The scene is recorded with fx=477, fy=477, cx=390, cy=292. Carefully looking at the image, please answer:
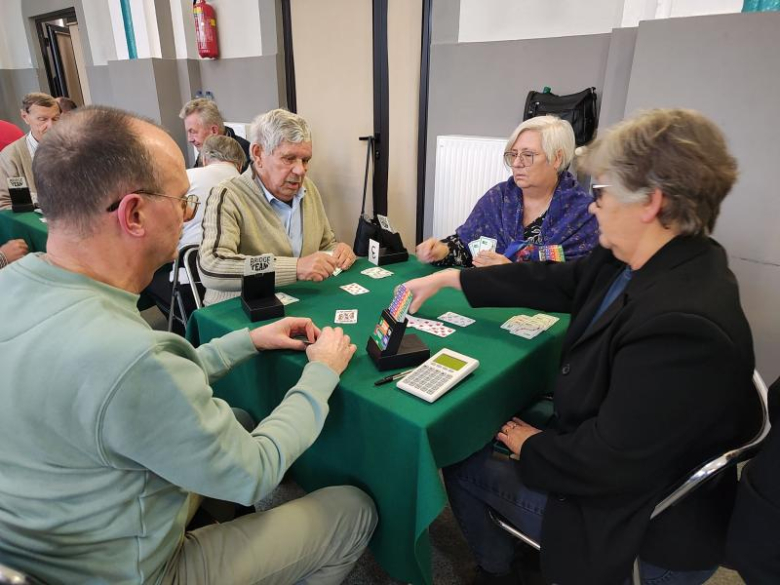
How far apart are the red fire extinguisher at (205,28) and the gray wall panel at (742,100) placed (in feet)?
12.6

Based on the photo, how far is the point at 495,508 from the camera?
4.12 feet

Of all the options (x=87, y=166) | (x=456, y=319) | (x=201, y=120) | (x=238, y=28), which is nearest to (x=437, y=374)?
(x=456, y=319)

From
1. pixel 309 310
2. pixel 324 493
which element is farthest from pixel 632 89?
pixel 324 493

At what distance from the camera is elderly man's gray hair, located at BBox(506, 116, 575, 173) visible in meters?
2.06

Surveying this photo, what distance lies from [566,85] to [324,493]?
2854mm

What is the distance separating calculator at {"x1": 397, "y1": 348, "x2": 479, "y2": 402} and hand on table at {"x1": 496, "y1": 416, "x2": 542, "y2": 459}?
0.70 feet

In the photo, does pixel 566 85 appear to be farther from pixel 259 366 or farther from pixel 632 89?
pixel 259 366

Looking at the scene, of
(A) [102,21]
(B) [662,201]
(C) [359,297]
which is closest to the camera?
(B) [662,201]

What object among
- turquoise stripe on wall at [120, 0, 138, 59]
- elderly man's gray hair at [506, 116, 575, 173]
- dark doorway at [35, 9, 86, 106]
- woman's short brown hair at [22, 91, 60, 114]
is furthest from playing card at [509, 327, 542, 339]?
dark doorway at [35, 9, 86, 106]

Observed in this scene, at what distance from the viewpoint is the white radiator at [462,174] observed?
333 centimetres

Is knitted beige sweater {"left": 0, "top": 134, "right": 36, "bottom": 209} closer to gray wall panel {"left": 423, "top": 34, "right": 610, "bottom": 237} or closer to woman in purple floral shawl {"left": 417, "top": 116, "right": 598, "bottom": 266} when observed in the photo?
gray wall panel {"left": 423, "top": 34, "right": 610, "bottom": 237}

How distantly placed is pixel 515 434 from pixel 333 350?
524 millimetres

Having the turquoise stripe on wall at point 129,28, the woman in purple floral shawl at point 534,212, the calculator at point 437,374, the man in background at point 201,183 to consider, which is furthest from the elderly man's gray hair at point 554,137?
the turquoise stripe on wall at point 129,28

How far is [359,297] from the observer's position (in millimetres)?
1697
